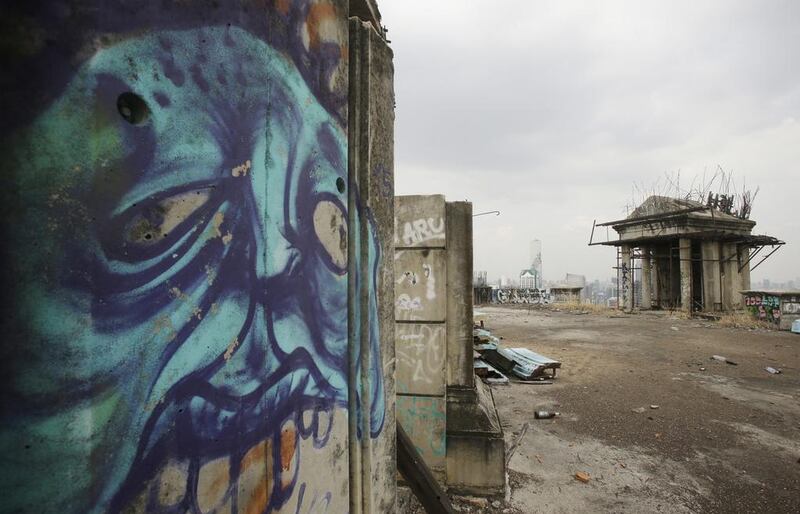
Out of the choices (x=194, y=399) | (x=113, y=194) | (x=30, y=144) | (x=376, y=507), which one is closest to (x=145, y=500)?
(x=194, y=399)

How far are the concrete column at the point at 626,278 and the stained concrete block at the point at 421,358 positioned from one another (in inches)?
935

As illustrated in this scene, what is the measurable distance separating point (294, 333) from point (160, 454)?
0.59 meters

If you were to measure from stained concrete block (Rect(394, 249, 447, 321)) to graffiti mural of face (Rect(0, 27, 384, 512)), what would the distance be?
2.52 m

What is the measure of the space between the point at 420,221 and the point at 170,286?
10.4 feet

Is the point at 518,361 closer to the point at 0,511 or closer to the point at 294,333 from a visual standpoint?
the point at 294,333

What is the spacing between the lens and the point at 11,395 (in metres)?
0.80

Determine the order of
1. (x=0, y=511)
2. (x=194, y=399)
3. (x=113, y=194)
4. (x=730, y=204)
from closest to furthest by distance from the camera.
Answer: (x=0, y=511) < (x=113, y=194) < (x=194, y=399) < (x=730, y=204)

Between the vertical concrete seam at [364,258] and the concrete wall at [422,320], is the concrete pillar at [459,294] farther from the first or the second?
the vertical concrete seam at [364,258]

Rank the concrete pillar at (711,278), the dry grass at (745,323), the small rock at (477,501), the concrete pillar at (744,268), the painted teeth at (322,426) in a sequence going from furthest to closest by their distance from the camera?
the concrete pillar at (744,268)
the concrete pillar at (711,278)
the dry grass at (745,323)
the small rock at (477,501)
the painted teeth at (322,426)

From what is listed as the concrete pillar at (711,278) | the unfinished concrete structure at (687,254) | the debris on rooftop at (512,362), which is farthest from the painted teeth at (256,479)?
the concrete pillar at (711,278)

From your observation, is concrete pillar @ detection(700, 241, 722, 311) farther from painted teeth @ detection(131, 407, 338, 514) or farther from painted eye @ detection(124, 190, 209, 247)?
painted eye @ detection(124, 190, 209, 247)

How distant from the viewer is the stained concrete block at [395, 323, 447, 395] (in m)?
3.96

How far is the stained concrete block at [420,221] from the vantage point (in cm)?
402

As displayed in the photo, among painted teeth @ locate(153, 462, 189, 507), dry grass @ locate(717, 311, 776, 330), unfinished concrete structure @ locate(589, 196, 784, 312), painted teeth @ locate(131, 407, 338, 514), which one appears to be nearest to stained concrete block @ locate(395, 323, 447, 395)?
painted teeth @ locate(131, 407, 338, 514)
